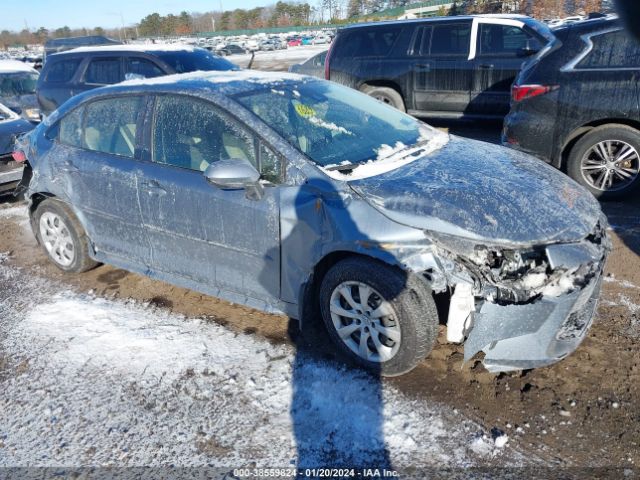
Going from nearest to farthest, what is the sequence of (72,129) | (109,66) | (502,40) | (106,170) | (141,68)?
1. (106,170)
2. (72,129)
3. (502,40)
4. (141,68)
5. (109,66)

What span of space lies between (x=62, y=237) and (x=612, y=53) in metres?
5.37

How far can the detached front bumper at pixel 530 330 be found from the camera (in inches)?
105

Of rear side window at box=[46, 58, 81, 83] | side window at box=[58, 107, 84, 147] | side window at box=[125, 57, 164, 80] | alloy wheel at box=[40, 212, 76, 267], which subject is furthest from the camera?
rear side window at box=[46, 58, 81, 83]

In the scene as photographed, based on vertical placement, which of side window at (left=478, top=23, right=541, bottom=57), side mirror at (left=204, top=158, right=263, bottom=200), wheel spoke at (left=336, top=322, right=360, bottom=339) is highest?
side window at (left=478, top=23, right=541, bottom=57)

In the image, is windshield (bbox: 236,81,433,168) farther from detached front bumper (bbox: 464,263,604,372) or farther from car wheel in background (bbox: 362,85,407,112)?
car wheel in background (bbox: 362,85,407,112)

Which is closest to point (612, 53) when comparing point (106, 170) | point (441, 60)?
point (441, 60)

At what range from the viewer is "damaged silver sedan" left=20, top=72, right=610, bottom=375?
273cm

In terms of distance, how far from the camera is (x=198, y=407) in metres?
2.96

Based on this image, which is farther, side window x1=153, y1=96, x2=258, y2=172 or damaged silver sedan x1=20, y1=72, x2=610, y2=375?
side window x1=153, y1=96, x2=258, y2=172

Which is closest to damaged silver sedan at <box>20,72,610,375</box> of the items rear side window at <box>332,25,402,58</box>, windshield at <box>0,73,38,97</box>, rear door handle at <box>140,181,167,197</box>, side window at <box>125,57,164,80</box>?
rear door handle at <box>140,181,167,197</box>

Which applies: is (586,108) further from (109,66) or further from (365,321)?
(109,66)

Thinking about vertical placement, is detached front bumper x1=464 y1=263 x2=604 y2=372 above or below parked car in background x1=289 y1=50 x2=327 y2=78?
below

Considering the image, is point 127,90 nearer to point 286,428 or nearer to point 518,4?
point 286,428

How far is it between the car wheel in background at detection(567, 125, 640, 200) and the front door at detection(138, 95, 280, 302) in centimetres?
356
